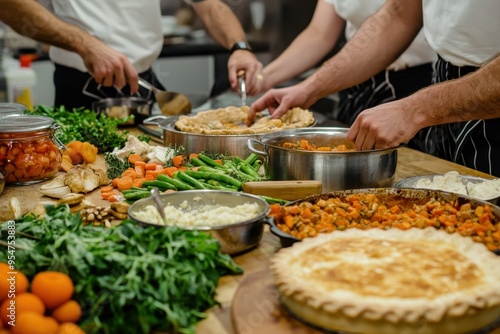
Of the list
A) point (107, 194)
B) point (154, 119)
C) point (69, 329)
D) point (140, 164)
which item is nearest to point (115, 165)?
point (140, 164)

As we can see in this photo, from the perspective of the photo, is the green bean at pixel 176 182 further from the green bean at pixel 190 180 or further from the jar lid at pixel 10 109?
the jar lid at pixel 10 109

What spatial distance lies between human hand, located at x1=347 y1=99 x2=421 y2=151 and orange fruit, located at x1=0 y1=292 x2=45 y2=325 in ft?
4.46

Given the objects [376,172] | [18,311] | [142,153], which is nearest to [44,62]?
[142,153]

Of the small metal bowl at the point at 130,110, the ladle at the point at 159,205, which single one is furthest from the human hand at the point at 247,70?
the ladle at the point at 159,205

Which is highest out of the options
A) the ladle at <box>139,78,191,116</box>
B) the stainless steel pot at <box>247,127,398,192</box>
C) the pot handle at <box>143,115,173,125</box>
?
the ladle at <box>139,78,191,116</box>

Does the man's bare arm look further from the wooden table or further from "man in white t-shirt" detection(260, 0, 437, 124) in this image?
the wooden table

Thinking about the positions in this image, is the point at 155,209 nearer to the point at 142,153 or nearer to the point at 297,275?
the point at 297,275

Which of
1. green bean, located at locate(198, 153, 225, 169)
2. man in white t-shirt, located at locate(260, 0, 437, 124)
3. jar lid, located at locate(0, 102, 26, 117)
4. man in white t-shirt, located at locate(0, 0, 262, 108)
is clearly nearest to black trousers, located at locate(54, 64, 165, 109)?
man in white t-shirt, located at locate(0, 0, 262, 108)

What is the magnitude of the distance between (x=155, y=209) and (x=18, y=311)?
58 cm

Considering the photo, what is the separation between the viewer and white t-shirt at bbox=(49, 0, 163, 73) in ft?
14.6

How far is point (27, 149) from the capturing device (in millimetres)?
2668

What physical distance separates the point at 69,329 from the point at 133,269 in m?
0.19

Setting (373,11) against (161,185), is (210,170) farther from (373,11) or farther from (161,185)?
(373,11)

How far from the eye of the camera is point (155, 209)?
1963mm
